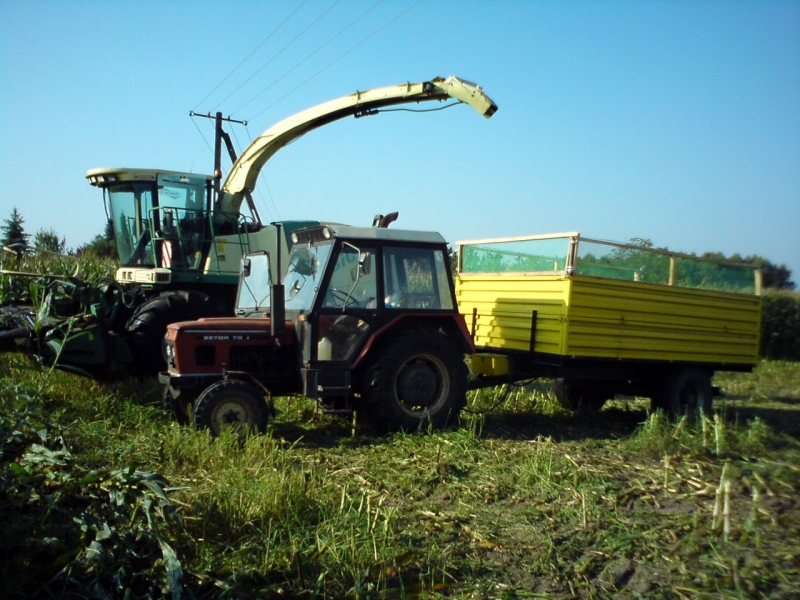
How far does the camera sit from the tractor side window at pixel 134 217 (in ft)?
36.4

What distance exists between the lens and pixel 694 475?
5.74 m

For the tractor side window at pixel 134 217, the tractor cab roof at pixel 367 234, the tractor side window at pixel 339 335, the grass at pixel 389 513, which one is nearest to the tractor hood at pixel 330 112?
the tractor side window at pixel 134 217

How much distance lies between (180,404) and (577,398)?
4.95 metres

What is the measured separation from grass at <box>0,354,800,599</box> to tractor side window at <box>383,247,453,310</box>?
1285 mm

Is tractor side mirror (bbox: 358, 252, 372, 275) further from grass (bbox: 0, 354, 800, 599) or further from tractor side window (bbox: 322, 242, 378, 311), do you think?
grass (bbox: 0, 354, 800, 599)

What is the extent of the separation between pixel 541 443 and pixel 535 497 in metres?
1.67

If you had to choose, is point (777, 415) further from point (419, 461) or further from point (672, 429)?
point (419, 461)

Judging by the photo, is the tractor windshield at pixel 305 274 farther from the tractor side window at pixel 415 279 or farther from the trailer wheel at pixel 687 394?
the trailer wheel at pixel 687 394

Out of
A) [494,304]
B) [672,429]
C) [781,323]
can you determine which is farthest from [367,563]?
[781,323]

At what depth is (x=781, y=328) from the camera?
62.1ft

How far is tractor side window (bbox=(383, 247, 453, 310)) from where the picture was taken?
7.18 m

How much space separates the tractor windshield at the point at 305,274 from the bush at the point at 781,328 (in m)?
15.1

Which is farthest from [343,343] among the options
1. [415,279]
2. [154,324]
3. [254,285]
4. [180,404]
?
[154,324]

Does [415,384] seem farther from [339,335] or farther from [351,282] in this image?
[351,282]
